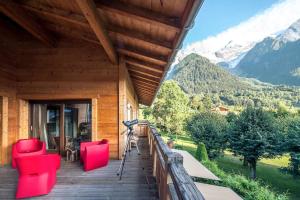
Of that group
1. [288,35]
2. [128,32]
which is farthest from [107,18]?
[288,35]

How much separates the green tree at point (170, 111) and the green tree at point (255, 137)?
12424mm

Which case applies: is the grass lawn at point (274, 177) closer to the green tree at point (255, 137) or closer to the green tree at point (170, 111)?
the green tree at point (255, 137)

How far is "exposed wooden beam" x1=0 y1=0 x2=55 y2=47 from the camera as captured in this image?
397cm

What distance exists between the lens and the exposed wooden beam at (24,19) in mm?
3967

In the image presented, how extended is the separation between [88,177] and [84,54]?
10.6ft

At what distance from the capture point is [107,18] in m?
3.79

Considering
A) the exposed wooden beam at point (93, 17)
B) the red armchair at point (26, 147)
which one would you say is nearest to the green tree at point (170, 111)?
the red armchair at point (26, 147)

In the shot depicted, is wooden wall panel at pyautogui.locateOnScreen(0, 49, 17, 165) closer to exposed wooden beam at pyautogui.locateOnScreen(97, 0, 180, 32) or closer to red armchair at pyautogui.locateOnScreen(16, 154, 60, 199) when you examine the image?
red armchair at pyautogui.locateOnScreen(16, 154, 60, 199)

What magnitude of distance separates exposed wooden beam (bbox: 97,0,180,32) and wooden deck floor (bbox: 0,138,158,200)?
243 cm

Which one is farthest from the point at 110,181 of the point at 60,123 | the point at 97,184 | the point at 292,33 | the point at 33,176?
the point at 292,33

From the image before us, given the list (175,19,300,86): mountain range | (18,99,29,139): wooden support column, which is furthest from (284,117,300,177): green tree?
(175,19,300,86): mountain range

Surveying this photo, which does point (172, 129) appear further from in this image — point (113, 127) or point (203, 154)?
point (113, 127)

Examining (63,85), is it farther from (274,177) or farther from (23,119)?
(274,177)

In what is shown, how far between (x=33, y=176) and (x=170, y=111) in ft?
77.1
